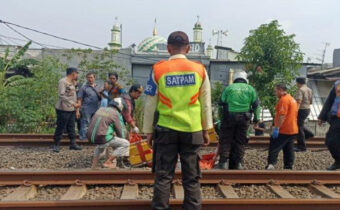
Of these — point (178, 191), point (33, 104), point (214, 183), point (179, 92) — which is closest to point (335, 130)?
point (214, 183)

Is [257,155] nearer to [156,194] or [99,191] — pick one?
[99,191]

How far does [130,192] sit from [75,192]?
2.41 feet

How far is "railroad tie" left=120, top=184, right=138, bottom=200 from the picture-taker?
4.62 meters

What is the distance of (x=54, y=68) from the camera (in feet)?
44.9

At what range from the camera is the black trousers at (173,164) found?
3.62 meters

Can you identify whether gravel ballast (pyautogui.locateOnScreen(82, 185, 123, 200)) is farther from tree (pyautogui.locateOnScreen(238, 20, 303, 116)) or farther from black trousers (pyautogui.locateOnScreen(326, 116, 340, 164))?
tree (pyautogui.locateOnScreen(238, 20, 303, 116))

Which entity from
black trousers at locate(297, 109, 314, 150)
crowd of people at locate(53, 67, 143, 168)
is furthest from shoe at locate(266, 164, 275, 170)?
crowd of people at locate(53, 67, 143, 168)

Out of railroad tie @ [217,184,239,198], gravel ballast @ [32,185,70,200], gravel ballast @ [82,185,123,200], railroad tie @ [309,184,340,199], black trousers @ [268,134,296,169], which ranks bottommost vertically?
gravel ballast @ [32,185,70,200]

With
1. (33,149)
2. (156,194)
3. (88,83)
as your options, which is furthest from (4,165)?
(156,194)

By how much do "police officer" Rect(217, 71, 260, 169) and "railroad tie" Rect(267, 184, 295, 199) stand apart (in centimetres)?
115

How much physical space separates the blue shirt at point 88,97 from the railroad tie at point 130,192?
13.7 feet

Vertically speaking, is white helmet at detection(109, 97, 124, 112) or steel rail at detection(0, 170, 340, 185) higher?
white helmet at detection(109, 97, 124, 112)

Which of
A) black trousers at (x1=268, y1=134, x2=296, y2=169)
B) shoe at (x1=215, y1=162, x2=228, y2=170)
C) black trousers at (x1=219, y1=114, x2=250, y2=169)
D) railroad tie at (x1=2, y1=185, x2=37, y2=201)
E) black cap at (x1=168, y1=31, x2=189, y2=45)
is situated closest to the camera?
black cap at (x1=168, y1=31, x2=189, y2=45)

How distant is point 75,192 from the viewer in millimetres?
4797
